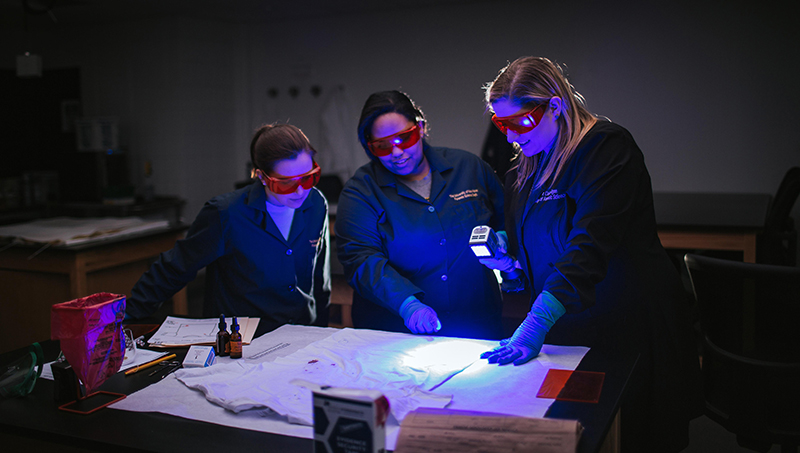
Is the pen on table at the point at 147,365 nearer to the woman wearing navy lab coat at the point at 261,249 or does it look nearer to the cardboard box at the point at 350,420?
the woman wearing navy lab coat at the point at 261,249

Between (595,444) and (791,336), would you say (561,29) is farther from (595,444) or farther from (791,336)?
(595,444)

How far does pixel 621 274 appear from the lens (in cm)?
162

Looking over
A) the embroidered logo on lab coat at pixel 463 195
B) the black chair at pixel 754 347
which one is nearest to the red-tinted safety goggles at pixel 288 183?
the embroidered logo on lab coat at pixel 463 195

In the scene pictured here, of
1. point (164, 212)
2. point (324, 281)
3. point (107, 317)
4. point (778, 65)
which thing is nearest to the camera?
point (107, 317)

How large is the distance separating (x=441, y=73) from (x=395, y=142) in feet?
12.4

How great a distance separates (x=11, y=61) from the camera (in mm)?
5773

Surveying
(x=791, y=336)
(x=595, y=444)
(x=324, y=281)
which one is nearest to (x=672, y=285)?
(x=791, y=336)

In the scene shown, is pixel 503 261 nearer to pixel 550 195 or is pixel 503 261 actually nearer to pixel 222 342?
pixel 550 195

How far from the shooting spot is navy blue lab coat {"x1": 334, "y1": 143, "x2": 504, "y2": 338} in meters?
2.00

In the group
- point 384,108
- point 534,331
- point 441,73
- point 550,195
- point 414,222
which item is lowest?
point 534,331

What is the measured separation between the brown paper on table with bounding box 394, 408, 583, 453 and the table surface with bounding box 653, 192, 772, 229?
8.50ft

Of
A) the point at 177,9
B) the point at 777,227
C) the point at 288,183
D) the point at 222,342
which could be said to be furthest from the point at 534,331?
the point at 177,9

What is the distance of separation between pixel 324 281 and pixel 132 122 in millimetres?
4286

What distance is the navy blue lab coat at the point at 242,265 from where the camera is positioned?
1.98 metres
